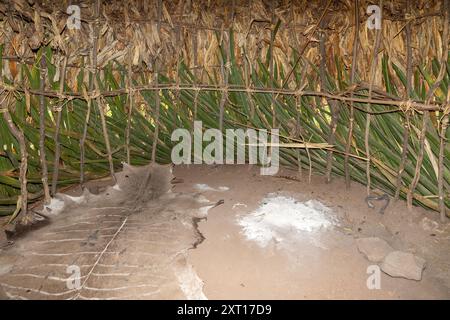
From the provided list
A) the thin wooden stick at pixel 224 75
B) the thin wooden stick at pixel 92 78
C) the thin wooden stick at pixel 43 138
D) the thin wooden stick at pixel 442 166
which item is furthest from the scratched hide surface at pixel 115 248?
the thin wooden stick at pixel 442 166

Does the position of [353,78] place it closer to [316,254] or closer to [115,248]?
[316,254]

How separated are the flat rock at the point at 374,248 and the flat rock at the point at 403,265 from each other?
0.10 feet

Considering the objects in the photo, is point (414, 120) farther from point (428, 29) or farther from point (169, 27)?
point (169, 27)

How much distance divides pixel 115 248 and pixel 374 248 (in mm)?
938

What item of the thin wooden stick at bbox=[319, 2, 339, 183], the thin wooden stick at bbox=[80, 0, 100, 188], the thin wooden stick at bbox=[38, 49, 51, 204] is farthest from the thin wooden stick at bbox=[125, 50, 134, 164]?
the thin wooden stick at bbox=[319, 2, 339, 183]

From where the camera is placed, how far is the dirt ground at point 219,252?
121cm

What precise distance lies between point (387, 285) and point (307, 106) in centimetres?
92

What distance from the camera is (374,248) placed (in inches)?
54.1

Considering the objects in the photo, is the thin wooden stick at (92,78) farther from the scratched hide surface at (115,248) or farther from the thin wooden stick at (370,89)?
the thin wooden stick at (370,89)

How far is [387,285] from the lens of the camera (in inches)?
48.9

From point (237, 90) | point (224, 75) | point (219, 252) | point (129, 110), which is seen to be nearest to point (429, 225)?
point (219, 252)

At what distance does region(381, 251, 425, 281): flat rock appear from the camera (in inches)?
49.6

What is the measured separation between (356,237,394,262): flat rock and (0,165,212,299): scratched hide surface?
603 millimetres
